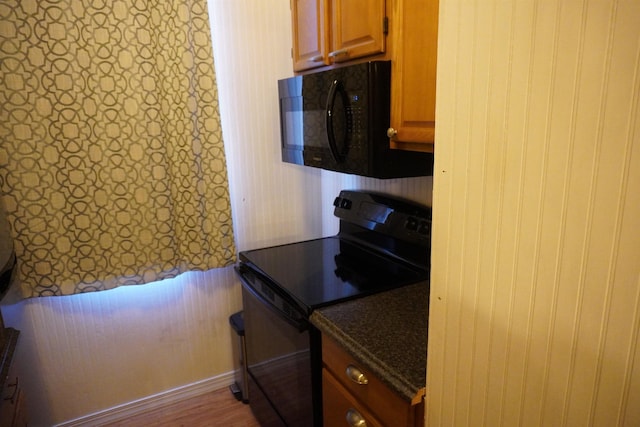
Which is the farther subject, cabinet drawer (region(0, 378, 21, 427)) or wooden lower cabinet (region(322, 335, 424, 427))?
cabinet drawer (region(0, 378, 21, 427))

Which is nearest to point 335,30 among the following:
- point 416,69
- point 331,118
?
point 331,118

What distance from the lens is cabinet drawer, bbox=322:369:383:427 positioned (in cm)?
124

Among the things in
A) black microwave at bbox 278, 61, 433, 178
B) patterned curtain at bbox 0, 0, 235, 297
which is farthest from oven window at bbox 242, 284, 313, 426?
black microwave at bbox 278, 61, 433, 178

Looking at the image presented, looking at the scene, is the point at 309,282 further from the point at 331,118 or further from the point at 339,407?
the point at 331,118

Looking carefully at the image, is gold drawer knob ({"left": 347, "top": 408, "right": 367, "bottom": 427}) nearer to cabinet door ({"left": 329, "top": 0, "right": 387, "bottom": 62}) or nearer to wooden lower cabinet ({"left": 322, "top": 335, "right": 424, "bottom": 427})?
wooden lower cabinet ({"left": 322, "top": 335, "right": 424, "bottom": 427})

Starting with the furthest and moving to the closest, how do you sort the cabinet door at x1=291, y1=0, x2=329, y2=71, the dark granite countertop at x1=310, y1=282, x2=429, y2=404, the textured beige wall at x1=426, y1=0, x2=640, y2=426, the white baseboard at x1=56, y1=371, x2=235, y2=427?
the white baseboard at x1=56, y1=371, x2=235, y2=427 → the cabinet door at x1=291, y1=0, x2=329, y2=71 → the dark granite countertop at x1=310, y1=282, x2=429, y2=404 → the textured beige wall at x1=426, y1=0, x2=640, y2=426

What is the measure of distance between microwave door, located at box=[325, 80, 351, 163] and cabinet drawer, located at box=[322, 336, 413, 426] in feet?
2.26

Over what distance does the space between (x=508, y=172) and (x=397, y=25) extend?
820 mm

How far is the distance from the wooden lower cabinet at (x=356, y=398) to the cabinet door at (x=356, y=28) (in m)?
0.99

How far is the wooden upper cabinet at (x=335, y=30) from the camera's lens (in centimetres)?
137

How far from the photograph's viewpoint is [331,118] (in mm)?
1590

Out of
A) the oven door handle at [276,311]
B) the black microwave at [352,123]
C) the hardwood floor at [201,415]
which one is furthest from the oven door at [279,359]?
the black microwave at [352,123]

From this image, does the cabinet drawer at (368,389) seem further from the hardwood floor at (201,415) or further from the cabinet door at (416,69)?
the hardwood floor at (201,415)

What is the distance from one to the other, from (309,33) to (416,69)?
653mm
